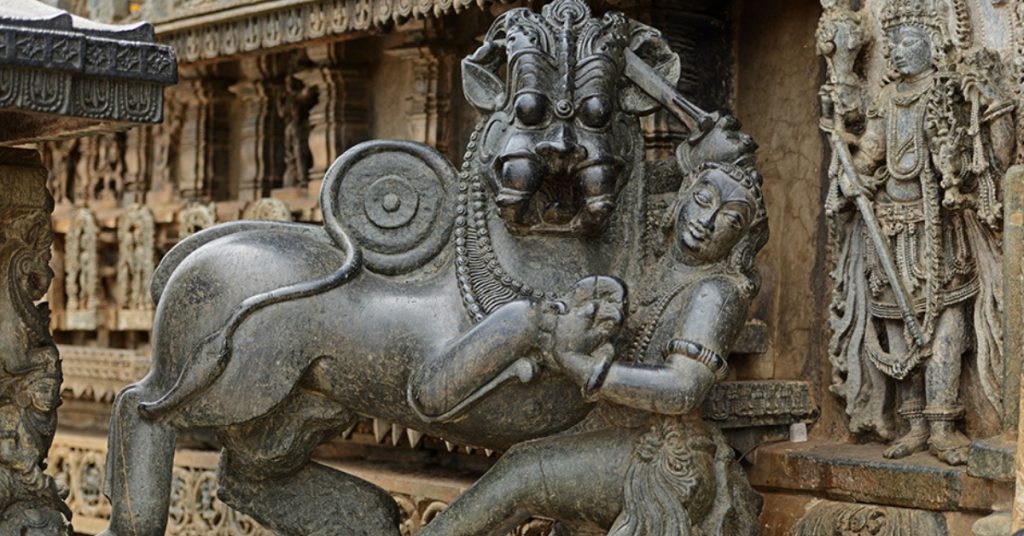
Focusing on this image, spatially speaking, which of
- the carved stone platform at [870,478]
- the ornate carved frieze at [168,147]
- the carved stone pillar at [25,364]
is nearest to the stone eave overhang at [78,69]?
→ the carved stone pillar at [25,364]

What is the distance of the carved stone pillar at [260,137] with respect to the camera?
381 inches

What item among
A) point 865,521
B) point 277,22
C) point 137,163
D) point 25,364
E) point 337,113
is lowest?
point 865,521

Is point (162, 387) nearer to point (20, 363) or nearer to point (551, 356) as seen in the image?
point (20, 363)

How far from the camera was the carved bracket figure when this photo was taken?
555 centimetres

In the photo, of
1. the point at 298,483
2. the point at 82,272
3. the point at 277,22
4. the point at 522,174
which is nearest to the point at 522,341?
the point at 522,174

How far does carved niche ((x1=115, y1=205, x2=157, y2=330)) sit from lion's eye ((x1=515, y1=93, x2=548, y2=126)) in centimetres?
490

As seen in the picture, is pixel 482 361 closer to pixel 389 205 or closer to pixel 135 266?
pixel 389 205

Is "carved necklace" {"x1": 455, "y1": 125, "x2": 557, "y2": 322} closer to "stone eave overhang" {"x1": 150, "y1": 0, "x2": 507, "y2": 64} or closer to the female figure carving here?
the female figure carving

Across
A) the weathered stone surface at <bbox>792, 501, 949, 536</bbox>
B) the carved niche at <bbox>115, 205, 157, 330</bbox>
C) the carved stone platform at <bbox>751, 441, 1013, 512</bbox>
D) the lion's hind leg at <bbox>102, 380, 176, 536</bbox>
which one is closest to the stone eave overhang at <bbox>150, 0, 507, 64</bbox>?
the carved niche at <bbox>115, 205, 157, 330</bbox>

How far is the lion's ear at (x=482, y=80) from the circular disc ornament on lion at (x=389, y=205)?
26cm

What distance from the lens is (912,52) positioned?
6.25 m

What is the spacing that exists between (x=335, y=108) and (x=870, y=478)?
12.7 ft

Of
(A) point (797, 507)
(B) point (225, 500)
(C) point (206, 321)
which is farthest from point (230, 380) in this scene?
(A) point (797, 507)

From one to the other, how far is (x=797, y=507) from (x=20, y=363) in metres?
2.90
